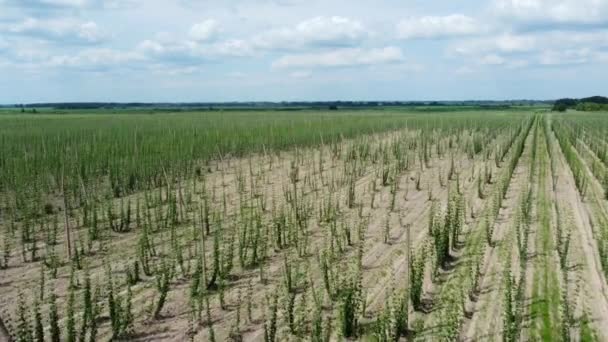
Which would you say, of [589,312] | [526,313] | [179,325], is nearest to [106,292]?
[179,325]

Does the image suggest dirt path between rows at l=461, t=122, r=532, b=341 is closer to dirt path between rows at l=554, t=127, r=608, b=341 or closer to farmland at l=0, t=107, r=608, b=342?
farmland at l=0, t=107, r=608, b=342

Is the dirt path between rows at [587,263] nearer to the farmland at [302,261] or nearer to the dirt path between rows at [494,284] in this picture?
the farmland at [302,261]

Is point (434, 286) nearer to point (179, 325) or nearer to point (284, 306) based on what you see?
point (284, 306)

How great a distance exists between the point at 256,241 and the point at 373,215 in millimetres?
3944

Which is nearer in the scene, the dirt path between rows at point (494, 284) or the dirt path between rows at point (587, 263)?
the dirt path between rows at point (494, 284)

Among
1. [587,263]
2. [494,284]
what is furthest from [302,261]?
[587,263]

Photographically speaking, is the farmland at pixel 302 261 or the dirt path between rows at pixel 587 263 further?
the dirt path between rows at pixel 587 263

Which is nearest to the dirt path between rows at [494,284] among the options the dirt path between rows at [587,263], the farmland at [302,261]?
the farmland at [302,261]

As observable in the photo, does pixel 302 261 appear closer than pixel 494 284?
No

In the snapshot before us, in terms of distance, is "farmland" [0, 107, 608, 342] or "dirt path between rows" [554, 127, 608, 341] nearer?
"farmland" [0, 107, 608, 342]

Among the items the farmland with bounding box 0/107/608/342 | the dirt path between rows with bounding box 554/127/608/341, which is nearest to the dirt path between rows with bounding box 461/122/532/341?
the farmland with bounding box 0/107/608/342

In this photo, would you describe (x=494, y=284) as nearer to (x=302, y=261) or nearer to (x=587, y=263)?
(x=587, y=263)

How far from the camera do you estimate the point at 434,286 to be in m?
7.26

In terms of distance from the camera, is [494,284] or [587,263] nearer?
[494,284]
